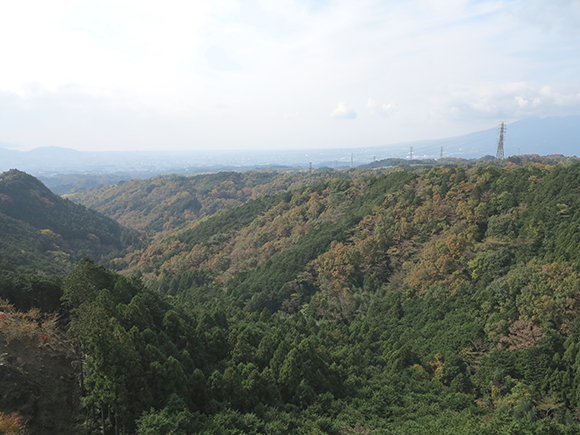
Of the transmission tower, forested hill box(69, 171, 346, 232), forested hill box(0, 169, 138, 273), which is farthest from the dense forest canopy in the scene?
forested hill box(69, 171, 346, 232)

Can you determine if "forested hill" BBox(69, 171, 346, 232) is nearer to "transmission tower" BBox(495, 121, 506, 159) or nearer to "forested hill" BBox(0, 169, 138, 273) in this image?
"forested hill" BBox(0, 169, 138, 273)

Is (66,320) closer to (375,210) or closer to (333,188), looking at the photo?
(375,210)

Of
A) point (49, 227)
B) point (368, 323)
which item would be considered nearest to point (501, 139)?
point (368, 323)

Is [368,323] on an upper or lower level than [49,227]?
lower

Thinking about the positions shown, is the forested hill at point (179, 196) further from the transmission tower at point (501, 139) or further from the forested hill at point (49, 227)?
the transmission tower at point (501, 139)

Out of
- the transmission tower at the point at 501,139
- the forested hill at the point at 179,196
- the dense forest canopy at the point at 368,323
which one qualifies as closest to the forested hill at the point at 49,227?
the dense forest canopy at the point at 368,323

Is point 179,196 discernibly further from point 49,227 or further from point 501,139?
point 501,139
